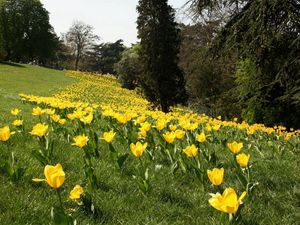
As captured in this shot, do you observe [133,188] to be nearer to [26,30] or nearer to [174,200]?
[174,200]

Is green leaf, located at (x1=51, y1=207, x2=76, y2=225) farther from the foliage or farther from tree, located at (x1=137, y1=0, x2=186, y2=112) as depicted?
the foliage

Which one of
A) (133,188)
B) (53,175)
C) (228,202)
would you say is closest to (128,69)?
(133,188)

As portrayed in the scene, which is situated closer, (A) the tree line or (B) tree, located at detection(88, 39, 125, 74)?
(A) the tree line

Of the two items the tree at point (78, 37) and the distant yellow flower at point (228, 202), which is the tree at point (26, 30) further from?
the distant yellow flower at point (228, 202)

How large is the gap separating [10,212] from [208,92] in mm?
30106

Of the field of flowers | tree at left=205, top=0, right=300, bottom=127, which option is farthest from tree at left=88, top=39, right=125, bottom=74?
the field of flowers

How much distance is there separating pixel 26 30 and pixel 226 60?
51.6 metres

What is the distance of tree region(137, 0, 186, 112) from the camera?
2681 cm

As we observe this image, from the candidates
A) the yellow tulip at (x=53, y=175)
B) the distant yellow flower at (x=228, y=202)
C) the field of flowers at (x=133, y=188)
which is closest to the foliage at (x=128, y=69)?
the field of flowers at (x=133, y=188)

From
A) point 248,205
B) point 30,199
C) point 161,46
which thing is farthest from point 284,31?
point 161,46

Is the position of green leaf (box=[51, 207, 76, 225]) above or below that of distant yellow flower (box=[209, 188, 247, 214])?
below

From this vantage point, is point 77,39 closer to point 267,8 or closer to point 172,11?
point 172,11

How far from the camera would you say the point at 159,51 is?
27.0 metres

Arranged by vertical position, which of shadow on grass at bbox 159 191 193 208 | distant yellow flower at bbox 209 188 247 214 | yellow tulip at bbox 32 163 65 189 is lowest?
shadow on grass at bbox 159 191 193 208
